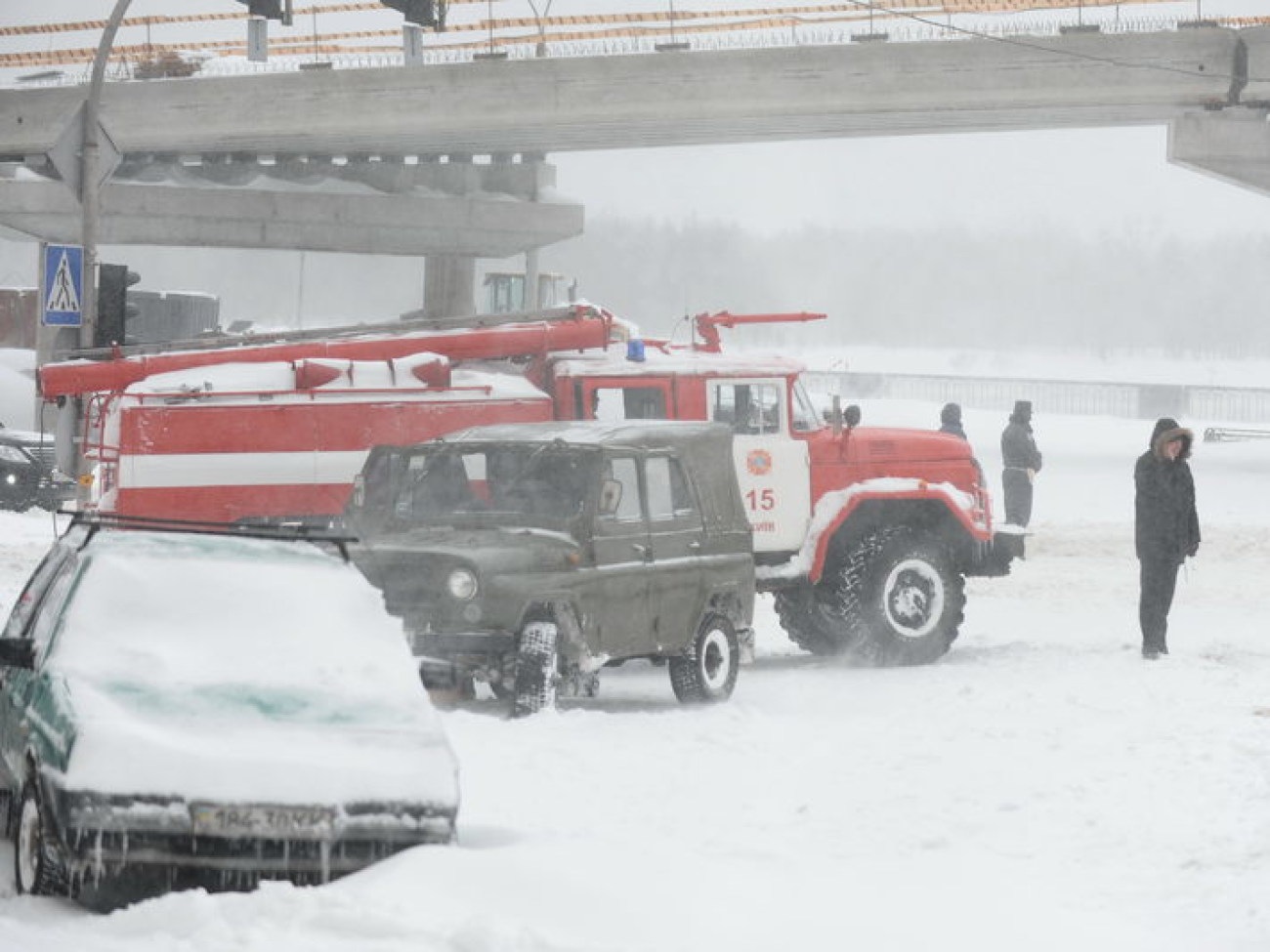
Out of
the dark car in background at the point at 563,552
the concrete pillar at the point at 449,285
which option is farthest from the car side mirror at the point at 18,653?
the concrete pillar at the point at 449,285

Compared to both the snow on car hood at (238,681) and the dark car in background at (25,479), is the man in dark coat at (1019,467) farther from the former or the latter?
the snow on car hood at (238,681)

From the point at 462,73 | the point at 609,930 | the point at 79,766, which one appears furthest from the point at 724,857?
the point at 462,73

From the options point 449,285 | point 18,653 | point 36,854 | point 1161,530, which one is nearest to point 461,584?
point 18,653

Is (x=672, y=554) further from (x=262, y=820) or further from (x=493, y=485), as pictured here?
(x=262, y=820)

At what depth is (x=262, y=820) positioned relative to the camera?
796 cm

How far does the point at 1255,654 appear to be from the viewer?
17.4 meters

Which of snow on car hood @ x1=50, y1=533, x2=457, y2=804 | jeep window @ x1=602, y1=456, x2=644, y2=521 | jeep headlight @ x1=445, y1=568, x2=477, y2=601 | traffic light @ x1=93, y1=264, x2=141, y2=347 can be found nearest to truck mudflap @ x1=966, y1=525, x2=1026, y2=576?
jeep window @ x1=602, y1=456, x2=644, y2=521

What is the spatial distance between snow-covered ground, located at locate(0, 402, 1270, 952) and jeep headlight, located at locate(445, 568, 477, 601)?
74cm

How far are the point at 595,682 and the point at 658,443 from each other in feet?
5.80

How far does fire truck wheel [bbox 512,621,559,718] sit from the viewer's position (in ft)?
42.9

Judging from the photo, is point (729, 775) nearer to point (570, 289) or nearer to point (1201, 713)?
point (1201, 713)

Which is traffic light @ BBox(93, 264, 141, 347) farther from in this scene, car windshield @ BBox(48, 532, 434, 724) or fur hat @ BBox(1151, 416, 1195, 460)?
car windshield @ BBox(48, 532, 434, 724)

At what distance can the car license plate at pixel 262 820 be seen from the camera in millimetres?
7922

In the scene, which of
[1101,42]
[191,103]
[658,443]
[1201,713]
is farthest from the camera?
[191,103]
